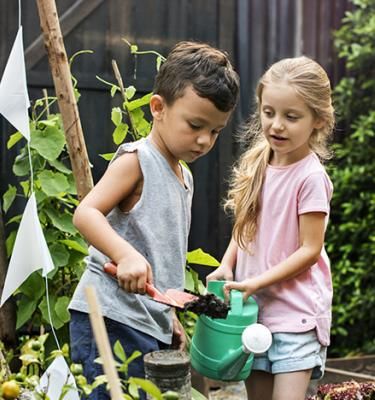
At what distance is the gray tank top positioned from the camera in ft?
7.36

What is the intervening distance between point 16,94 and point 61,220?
2.46 ft

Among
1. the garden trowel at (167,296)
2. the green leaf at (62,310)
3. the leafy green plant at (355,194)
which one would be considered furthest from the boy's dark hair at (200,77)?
the leafy green plant at (355,194)

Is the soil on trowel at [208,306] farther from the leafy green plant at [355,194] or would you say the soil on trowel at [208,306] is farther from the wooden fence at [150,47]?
the leafy green plant at [355,194]

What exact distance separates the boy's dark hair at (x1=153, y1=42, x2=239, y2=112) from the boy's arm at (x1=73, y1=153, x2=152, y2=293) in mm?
214

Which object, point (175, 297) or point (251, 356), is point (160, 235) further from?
point (251, 356)

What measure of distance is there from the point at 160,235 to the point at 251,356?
0.43 m

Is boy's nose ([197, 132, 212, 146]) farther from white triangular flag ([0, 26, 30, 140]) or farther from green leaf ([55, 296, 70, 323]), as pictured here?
green leaf ([55, 296, 70, 323])

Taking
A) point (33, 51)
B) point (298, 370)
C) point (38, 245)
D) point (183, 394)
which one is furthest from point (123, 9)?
point (183, 394)

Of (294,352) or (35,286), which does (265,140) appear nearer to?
(294,352)

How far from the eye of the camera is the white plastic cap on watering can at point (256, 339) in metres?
2.19

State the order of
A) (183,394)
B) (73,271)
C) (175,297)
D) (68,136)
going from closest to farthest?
(183,394), (175,297), (68,136), (73,271)

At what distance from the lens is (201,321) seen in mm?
2438

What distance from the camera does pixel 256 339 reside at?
2199 millimetres

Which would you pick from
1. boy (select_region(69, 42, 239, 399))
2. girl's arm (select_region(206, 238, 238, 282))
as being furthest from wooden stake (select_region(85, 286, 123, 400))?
girl's arm (select_region(206, 238, 238, 282))
